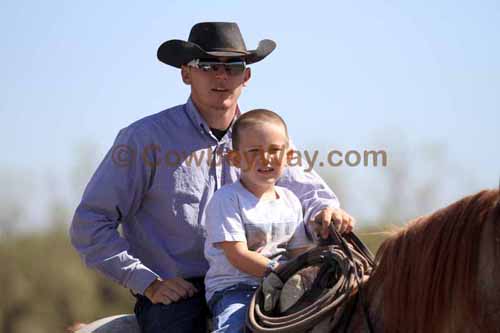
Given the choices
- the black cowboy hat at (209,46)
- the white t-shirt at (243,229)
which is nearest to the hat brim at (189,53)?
the black cowboy hat at (209,46)

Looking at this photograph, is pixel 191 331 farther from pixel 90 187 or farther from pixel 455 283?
pixel 455 283

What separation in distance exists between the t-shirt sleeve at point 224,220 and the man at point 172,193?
19.9 inches

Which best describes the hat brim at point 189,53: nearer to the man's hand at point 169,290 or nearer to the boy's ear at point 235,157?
the boy's ear at point 235,157

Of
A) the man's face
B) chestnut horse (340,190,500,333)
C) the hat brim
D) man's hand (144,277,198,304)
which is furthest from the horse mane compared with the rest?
the hat brim

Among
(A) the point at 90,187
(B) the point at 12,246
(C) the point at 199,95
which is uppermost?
(C) the point at 199,95

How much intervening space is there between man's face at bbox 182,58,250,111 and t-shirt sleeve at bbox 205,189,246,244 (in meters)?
0.86

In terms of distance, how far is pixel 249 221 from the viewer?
4105mm

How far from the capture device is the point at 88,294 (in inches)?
554

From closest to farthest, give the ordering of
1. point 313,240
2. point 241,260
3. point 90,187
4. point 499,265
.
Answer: point 499,265 < point 241,260 < point 313,240 < point 90,187

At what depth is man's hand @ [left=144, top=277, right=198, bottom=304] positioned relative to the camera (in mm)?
4461

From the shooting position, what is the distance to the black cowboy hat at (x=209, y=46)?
4969 mm

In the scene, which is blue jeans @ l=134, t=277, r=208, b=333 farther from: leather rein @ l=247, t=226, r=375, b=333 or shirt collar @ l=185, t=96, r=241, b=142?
shirt collar @ l=185, t=96, r=241, b=142

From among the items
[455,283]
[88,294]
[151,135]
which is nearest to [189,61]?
[151,135]

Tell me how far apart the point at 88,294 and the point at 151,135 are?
978cm
